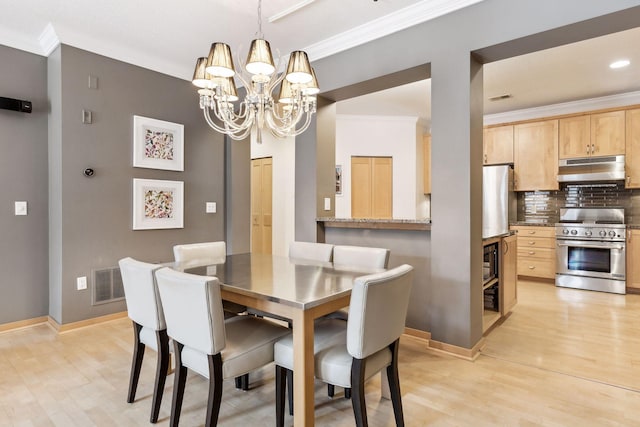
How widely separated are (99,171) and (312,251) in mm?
2217

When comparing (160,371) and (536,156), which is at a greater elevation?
(536,156)

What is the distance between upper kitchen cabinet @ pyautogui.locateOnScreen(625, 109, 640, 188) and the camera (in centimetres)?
466

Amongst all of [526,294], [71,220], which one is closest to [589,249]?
[526,294]

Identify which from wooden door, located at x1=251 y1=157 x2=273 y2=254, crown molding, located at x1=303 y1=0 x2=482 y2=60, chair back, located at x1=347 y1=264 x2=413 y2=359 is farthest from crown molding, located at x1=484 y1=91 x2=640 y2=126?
chair back, located at x1=347 y1=264 x2=413 y2=359

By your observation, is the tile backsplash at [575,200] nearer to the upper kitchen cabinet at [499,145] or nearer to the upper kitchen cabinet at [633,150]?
the upper kitchen cabinet at [633,150]

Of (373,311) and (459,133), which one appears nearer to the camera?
(373,311)

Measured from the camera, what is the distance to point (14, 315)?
3.26 m

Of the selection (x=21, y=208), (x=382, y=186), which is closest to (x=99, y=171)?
(x=21, y=208)

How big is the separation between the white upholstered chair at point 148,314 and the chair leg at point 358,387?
1003mm

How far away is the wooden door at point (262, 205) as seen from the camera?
659 cm

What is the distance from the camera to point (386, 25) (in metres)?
2.94

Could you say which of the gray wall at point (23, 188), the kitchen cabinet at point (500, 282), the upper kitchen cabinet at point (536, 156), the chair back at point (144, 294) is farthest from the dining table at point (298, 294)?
the upper kitchen cabinet at point (536, 156)

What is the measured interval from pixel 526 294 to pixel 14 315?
5.55 m

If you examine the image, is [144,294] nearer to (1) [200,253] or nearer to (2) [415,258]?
(1) [200,253]
